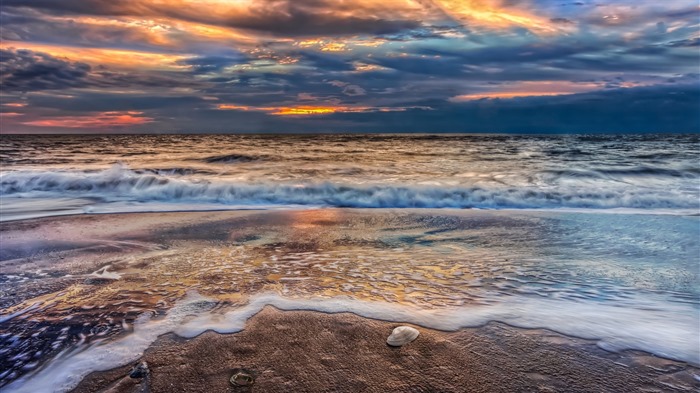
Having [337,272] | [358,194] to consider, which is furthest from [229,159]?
[337,272]

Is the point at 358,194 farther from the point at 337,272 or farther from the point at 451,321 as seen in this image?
the point at 451,321

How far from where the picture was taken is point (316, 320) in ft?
9.70

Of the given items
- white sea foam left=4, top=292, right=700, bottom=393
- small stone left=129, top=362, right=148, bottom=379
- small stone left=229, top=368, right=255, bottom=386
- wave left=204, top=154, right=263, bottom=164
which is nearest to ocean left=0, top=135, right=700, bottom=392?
white sea foam left=4, top=292, right=700, bottom=393

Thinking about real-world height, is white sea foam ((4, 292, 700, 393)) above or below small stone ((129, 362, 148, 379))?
below

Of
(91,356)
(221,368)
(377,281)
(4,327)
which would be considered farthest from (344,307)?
(4,327)

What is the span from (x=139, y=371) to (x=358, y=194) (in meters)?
8.19

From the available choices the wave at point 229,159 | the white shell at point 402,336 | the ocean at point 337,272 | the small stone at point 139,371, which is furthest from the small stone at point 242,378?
the wave at point 229,159

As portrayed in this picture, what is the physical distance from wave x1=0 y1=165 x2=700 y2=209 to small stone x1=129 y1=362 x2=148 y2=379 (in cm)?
718

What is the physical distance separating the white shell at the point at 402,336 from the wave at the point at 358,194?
6668mm

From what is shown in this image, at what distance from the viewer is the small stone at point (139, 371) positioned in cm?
225

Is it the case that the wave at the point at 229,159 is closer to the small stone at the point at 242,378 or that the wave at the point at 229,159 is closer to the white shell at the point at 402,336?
the white shell at the point at 402,336

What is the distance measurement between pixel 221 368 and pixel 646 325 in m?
2.76

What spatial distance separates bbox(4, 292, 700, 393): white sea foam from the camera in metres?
2.41

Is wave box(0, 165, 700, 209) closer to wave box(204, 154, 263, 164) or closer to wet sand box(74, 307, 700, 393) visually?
wet sand box(74, 307, 700, 393)
